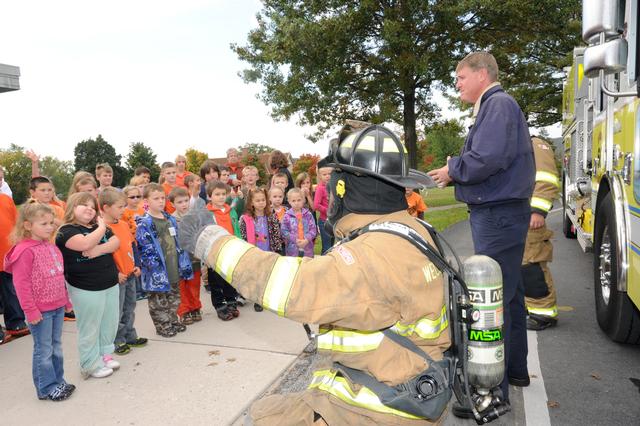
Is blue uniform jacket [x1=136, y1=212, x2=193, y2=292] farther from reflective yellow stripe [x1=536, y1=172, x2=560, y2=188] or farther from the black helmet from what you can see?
reflective yellow stripe [x1=536, y1=172, x2=560, y2=188]

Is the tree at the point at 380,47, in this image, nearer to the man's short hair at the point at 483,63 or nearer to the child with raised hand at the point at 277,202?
the child with raised hand at the point at 277,202

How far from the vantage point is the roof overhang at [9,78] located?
1202 cm

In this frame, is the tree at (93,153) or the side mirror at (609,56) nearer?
the side mirror at (609,56)

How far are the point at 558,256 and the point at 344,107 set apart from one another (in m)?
11.0

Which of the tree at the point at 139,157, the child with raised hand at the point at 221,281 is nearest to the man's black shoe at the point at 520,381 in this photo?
the child with raised hand at the point at 221,281

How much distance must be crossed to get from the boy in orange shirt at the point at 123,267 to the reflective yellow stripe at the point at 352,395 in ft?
10.0

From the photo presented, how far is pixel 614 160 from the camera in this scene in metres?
3.73

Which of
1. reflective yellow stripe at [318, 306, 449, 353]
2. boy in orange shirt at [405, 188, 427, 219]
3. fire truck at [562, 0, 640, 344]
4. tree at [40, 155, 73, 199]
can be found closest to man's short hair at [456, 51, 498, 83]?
fire truck at [562, 0, 640, 344]

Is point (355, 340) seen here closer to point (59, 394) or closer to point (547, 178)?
point (59, 394)

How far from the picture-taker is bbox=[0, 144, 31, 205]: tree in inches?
A: 2434

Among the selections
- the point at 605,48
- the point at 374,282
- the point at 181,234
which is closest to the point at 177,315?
the point at 181,234

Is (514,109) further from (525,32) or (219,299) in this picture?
(525,32)

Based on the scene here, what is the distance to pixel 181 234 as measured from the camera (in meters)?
1.77

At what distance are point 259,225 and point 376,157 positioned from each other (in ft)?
13.2
